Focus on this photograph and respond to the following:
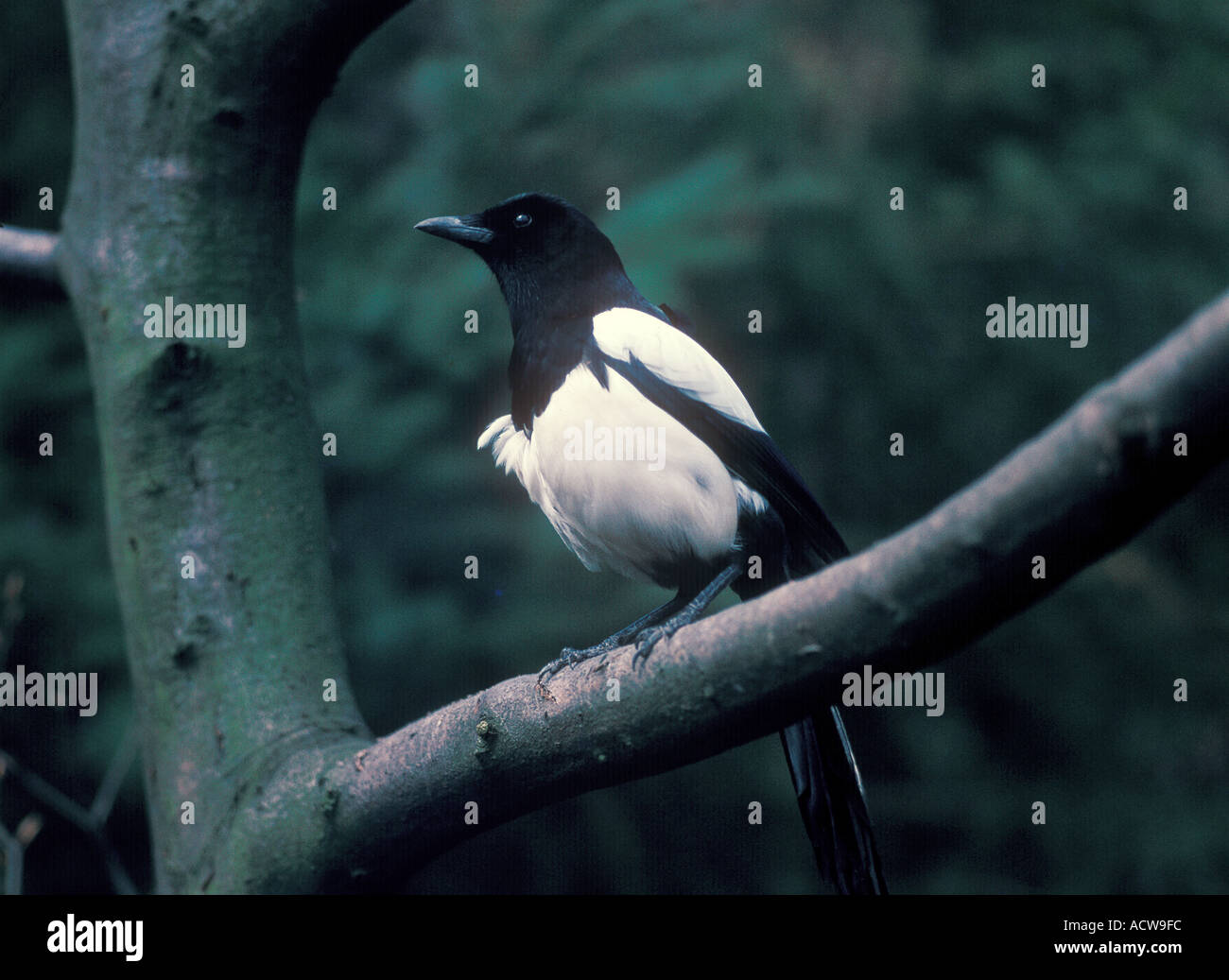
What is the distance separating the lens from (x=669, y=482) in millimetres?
1751

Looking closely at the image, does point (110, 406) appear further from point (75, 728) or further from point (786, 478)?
point (75, 728)

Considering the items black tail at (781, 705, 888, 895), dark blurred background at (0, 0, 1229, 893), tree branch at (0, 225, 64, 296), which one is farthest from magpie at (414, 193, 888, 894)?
tree branch at (0, 225, 64, 296)

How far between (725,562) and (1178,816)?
214 cm

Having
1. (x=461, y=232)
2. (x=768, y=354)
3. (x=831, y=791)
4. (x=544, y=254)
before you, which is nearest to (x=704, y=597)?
(x=831, y=791)

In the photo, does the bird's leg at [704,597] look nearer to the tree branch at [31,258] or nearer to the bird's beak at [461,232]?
the bird's beak at [461,232]

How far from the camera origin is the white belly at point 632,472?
1745mm

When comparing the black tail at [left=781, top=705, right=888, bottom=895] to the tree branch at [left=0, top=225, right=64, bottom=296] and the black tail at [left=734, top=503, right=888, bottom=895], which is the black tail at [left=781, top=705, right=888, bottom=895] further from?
the tree branch at [left=0, top=225, right=64, bottom=296]

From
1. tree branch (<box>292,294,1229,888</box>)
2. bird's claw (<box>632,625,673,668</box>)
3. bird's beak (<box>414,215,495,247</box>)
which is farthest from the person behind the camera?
bird's beak (<box>414,215,495,247</box>)

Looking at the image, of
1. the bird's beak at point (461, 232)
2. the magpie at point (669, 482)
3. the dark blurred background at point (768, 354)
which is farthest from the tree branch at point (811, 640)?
the dark blurred background at point (768, 354)

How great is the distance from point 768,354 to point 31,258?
1835mm

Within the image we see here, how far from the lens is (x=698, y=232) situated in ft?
8.30

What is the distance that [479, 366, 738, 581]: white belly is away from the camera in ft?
5.73

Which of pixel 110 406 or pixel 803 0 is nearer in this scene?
pixel 110 406
